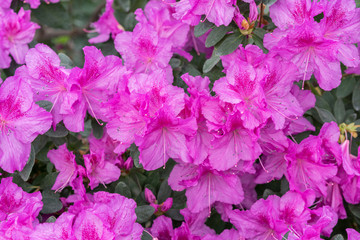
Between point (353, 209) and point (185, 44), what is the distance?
90 cm

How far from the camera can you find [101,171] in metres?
1.70

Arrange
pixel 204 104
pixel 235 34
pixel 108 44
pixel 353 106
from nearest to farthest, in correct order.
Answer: pixel 204 104
pixel 235 34
pixel 353 106
pixel 108 44

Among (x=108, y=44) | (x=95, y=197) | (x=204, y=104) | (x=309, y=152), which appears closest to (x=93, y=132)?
(x=95, y=197)

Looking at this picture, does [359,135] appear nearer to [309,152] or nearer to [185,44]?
[309,152]

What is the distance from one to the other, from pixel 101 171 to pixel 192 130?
1.46 ft

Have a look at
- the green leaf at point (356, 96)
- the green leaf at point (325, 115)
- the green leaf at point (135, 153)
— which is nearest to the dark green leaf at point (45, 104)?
the green leaf at point (135, 153)

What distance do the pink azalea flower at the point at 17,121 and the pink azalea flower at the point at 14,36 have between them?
14.0 inches

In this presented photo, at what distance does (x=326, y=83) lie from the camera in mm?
1578

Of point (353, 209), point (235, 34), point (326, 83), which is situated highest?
point (235, 34)

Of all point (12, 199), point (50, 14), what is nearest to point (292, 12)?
point (12, 199)

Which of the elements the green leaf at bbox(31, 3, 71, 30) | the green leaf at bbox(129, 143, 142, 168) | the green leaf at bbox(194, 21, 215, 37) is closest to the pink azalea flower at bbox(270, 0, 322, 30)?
the green leaf at bbox(194, 21, 215, 37)

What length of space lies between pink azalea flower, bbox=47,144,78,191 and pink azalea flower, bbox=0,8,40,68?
39 centimetres

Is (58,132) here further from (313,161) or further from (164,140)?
(313,161)

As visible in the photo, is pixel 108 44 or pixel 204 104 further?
pixel 108 44
